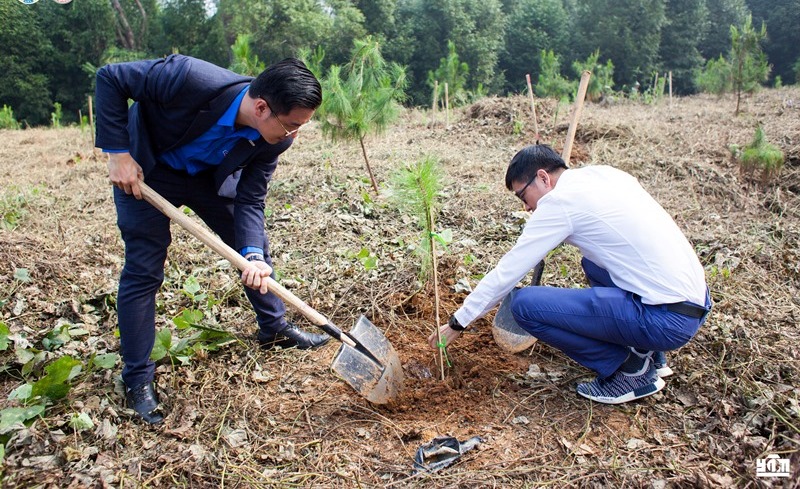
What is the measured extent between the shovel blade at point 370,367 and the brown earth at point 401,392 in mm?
94

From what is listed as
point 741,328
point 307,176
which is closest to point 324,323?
point 741,328

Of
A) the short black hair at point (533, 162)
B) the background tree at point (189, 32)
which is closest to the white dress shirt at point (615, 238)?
the short black hair at point (533, 162)

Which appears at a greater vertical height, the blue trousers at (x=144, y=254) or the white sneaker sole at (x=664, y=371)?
the blue trousers at (x=144, y=254)

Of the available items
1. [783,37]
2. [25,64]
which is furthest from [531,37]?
[25,64]

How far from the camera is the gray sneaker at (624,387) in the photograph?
7.75ft

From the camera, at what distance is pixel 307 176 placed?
19.7 feet

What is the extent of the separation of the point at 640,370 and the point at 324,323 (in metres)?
1.45

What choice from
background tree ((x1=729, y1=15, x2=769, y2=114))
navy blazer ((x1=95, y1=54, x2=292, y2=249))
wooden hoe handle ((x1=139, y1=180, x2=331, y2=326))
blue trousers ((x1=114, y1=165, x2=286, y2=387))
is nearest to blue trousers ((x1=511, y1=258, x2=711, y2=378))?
wooden hoe handle ((x1=139, y1=180, x2=331, y2=326))

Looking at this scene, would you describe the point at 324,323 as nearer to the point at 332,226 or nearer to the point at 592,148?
the point at 332,226

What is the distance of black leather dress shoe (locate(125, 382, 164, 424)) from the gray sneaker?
194cm

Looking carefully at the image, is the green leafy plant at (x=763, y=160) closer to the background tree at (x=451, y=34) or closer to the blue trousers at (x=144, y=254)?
the blue trousers at (x=144, y=254)

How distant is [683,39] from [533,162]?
33.3 metres

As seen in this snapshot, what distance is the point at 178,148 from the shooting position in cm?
232

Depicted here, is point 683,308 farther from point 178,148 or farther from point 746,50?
point 746,50
